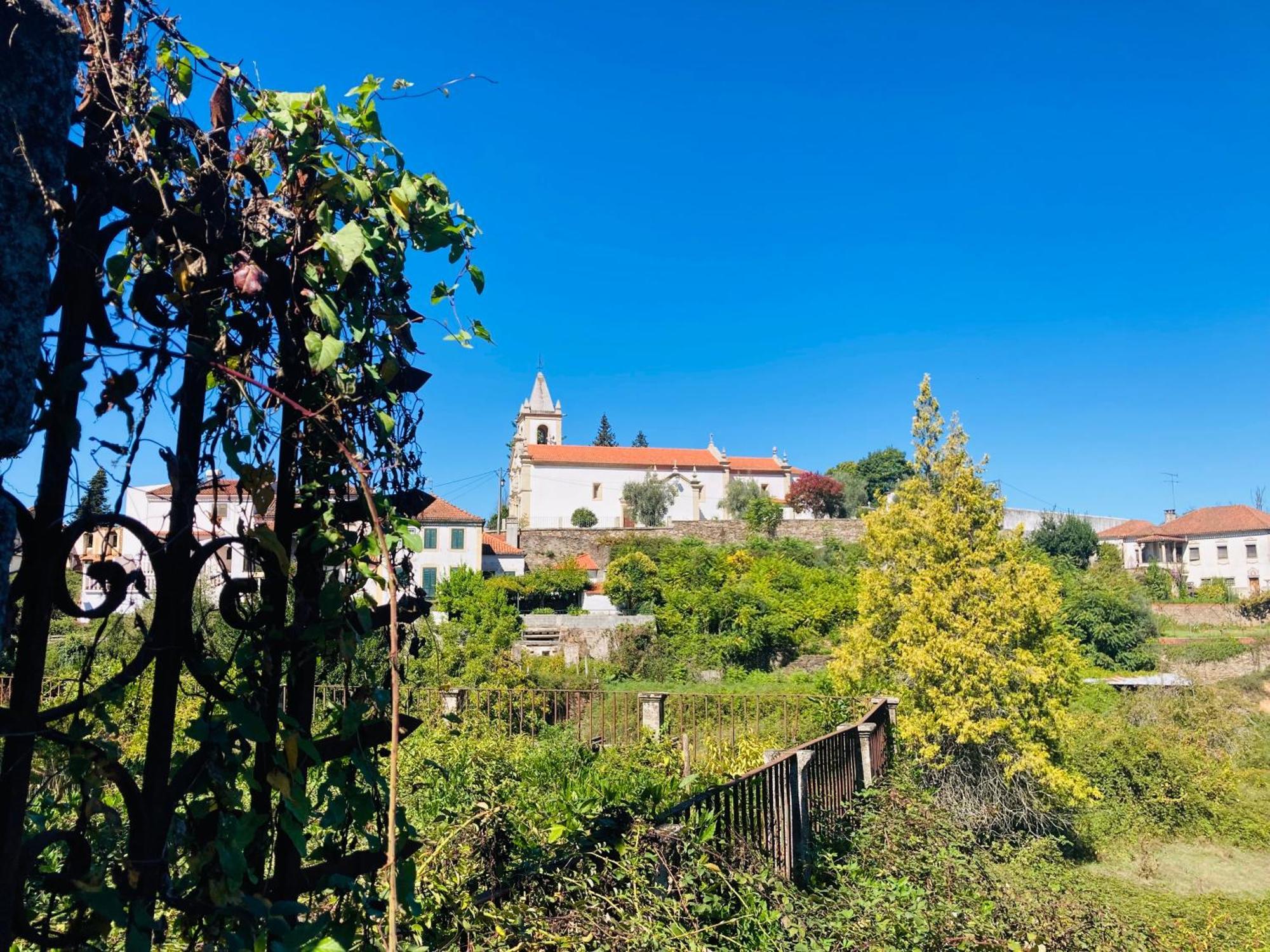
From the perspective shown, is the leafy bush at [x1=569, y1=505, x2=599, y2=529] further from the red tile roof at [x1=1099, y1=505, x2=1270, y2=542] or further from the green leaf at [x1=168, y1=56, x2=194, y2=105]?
the green leaf at [x1=168, y1=56, x2=194, y2=105]

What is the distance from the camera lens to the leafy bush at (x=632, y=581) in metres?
27.1

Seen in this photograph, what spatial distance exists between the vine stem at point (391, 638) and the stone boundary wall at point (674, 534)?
31.6 meters

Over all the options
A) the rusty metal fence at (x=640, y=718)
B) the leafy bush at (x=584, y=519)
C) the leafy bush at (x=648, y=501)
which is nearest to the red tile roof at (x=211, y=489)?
the rusty metal fence at (x=640, y=718)

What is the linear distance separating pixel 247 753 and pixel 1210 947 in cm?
582

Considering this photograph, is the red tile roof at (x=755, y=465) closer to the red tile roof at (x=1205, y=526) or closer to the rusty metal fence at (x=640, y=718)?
the red tile roof at (x=1205, y=526)

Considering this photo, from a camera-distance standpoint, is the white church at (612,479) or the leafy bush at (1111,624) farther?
the white church at (612,479)

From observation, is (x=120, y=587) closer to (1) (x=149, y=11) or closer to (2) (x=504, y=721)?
(1) (x=149, y=11)

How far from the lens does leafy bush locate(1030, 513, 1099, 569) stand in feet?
101

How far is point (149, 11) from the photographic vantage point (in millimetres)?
1255

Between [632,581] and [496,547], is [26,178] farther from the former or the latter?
[496,547]

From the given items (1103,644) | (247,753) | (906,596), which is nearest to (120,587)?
(247,753)

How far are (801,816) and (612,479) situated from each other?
4279 centimetres

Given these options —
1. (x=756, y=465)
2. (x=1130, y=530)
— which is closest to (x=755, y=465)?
(x=756, y=465)

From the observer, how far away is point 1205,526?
1492 inches
